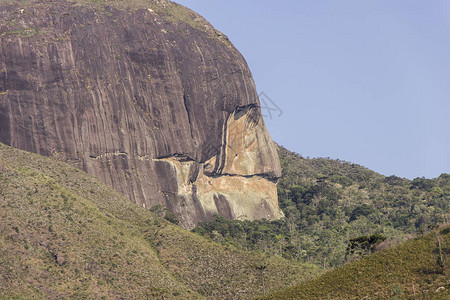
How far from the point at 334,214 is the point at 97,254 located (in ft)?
255

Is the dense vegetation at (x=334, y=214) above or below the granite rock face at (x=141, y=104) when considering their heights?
below

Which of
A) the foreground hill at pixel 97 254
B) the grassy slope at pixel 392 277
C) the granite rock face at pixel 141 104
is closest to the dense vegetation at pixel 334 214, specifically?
the granite rock face at pixel 141 104

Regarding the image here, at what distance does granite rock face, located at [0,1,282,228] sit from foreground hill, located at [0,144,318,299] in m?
9.82

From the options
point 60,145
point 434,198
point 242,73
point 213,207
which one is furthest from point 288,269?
point 434,198

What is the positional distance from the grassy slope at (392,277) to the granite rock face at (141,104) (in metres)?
51.9

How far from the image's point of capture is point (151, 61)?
125m

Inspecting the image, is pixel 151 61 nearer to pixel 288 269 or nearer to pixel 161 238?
pixel 161 238

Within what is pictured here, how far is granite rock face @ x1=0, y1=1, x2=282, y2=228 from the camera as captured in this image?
371ft

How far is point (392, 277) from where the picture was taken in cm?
6556

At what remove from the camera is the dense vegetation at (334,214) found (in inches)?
4715

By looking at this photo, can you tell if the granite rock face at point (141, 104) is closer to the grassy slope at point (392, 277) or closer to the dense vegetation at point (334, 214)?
the dense vegetation at point (334, 214)

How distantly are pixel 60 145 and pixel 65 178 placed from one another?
28.7ft

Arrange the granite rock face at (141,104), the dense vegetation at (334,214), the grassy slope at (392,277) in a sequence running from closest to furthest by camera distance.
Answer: the grassy slope at (392,277), the granite rock face at (141,104), the dense vegetation at (334,214)

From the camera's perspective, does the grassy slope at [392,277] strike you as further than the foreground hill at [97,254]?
No
